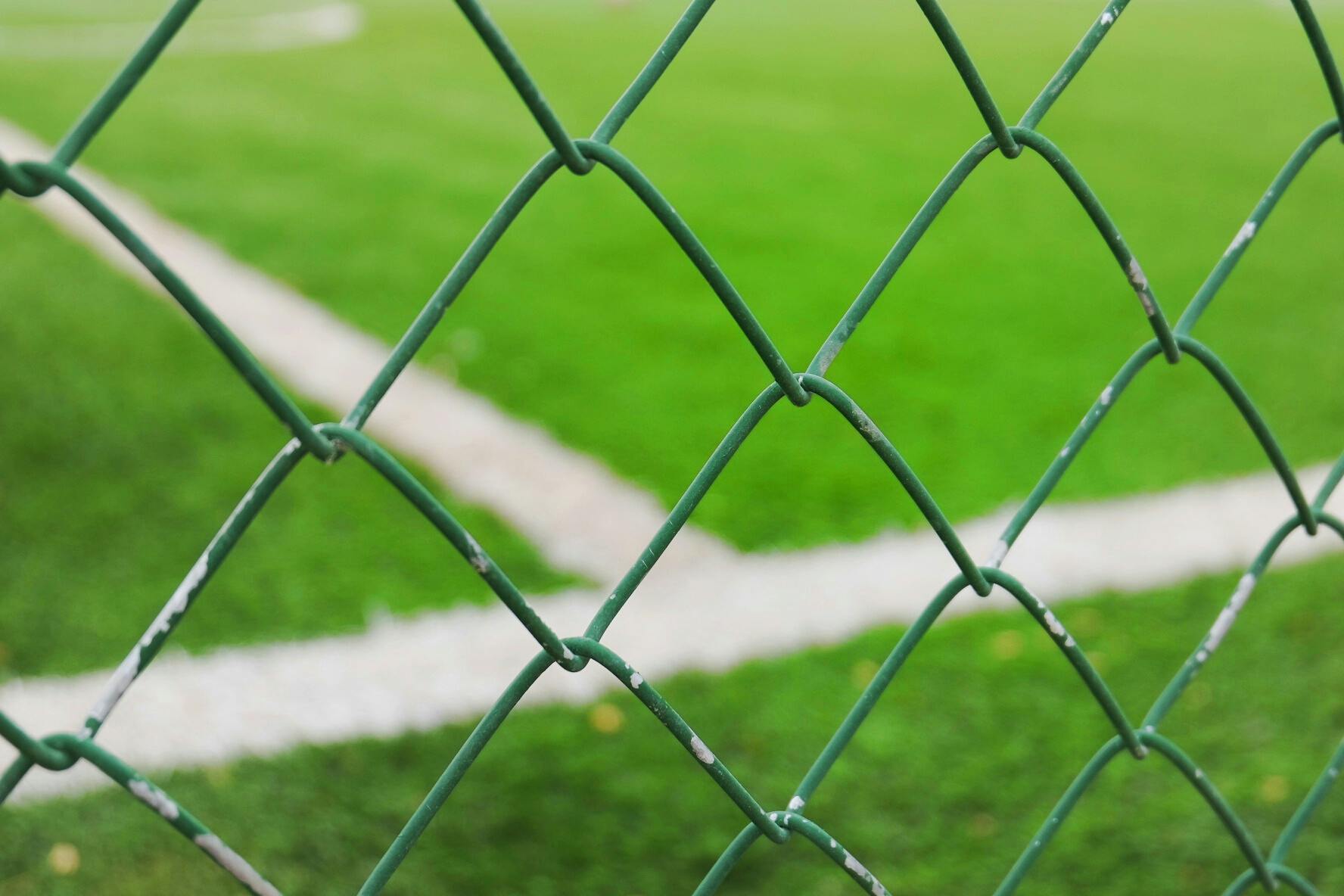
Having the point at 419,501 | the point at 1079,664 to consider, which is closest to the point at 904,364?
the point at 1079,664

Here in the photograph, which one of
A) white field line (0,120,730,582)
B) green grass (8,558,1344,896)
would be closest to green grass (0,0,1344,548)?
white field line (0,120,730,582)

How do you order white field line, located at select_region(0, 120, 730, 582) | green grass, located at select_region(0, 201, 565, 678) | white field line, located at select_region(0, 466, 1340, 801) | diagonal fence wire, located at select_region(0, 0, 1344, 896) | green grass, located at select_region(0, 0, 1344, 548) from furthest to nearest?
green grass, located at select_region(0, 0, 1344, 548)
white field line, located at select_region(0, 120, 730, 582)
green grass, located at select_region(0, 201, 565, 678)
white field line, located at select_region(0, 466, 1340, 801)
diagonal fence wire, located at select_region(0, 0, 1344, 896)

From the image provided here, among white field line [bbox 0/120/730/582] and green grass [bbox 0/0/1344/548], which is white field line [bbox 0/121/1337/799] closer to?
white field line [bbox 0/120/730/582]

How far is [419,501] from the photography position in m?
0.61

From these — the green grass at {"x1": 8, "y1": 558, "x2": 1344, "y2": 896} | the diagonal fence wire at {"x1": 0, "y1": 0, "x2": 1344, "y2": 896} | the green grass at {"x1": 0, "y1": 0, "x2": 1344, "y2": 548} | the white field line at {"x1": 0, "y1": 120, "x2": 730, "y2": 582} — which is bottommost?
the diagonal fence wire at {"x1": 0, "y1": 0, "x2": 1344, "y2": 896}

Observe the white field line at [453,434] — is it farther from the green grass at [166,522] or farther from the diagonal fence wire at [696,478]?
the diagonal fence wire at [696,478]

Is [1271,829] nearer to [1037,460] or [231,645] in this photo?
[1037,460]

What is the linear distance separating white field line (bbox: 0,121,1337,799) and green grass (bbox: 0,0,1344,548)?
0.50ft

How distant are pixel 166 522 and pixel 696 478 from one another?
247cm

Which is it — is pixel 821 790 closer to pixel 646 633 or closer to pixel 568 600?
pixel 646 633

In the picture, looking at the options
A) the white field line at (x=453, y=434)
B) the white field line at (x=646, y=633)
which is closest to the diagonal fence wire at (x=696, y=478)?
the white field line at (x=646, y=633)

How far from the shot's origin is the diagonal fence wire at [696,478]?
0.54 m

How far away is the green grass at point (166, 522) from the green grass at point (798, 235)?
665 mm

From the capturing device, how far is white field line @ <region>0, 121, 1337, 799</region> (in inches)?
87.5
